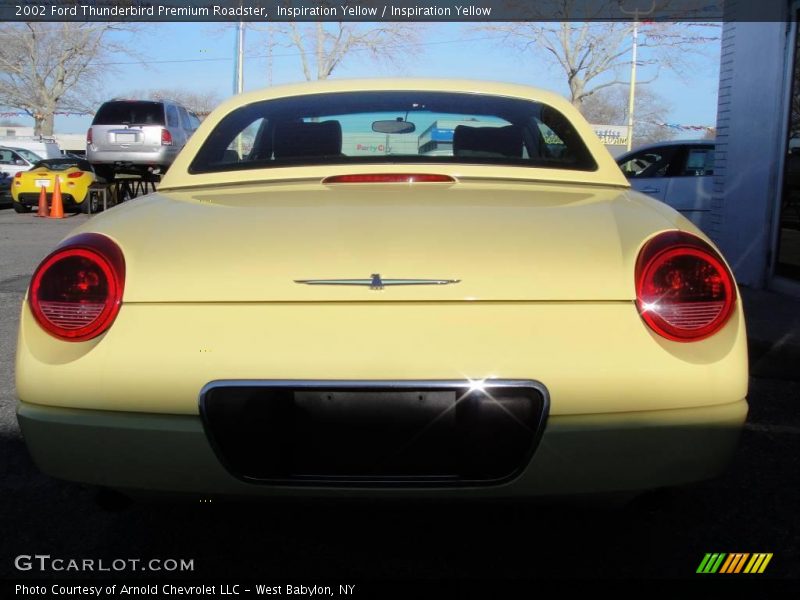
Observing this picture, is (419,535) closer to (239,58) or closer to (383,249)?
(383,249)

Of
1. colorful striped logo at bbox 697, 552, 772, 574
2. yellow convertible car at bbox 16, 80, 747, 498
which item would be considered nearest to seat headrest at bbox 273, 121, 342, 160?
yellow convertible car at bbox 16, 80, 747, 498

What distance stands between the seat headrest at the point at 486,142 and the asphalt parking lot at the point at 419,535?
1.32 m

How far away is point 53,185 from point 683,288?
1719cm

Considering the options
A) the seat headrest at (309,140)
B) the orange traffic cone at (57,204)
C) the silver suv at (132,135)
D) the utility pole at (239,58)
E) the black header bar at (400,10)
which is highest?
the black header bar at (400,10)

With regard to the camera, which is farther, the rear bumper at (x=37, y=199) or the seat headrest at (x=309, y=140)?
the rear bumper at (x=37, y=199)

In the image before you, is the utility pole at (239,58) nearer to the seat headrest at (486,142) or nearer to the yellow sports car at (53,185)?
the yellow sports car at (53,185)

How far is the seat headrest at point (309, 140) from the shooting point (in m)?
2.87

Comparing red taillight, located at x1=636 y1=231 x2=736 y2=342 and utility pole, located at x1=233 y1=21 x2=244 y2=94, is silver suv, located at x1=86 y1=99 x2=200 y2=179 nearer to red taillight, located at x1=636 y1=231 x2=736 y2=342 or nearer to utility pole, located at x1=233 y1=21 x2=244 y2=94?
utility pole, located at x1=233 y1=21 x2=244 y2=94

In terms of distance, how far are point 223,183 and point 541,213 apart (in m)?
1.08

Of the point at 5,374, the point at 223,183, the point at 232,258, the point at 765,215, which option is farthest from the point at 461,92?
the point at 765,215

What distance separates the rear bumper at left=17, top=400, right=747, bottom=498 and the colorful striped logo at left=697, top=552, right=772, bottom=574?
1.92 feet

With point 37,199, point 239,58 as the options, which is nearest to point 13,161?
point 37,199

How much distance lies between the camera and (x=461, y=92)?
3.11 m

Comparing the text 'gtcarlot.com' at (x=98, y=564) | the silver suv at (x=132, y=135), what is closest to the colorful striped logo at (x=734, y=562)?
the text 'gtcarlot.com' at (x=98, y=564)
